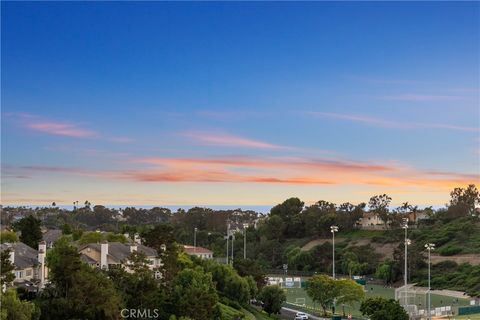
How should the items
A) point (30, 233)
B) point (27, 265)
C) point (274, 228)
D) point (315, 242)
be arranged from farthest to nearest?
point (274, 228)
point (315, 242)
point (30, 233)
point (27, 265)

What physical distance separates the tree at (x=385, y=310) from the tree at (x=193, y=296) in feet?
39.1

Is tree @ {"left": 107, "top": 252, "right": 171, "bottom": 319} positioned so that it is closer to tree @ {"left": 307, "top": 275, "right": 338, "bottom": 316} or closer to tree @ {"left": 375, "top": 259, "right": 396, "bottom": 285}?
tree @ {"left": 307, "top": 275, "right": 338, "bottom": 316}

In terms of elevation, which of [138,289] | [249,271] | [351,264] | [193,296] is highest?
[138,289]

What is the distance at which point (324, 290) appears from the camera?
2125 inches

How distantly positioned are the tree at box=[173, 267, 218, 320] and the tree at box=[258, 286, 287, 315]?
15.2 m

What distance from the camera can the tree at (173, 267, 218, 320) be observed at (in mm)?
35125

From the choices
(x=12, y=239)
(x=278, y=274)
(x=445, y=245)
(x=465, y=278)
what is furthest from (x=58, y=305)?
(x=445, y=245)

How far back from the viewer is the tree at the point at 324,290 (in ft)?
176

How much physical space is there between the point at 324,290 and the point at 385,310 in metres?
12.1

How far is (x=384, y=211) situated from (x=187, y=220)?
46667 mm

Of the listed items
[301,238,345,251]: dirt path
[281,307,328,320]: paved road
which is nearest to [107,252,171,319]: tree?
[281,307,328,320]: paved road

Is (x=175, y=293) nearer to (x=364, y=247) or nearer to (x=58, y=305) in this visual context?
(x=58, y=305)
